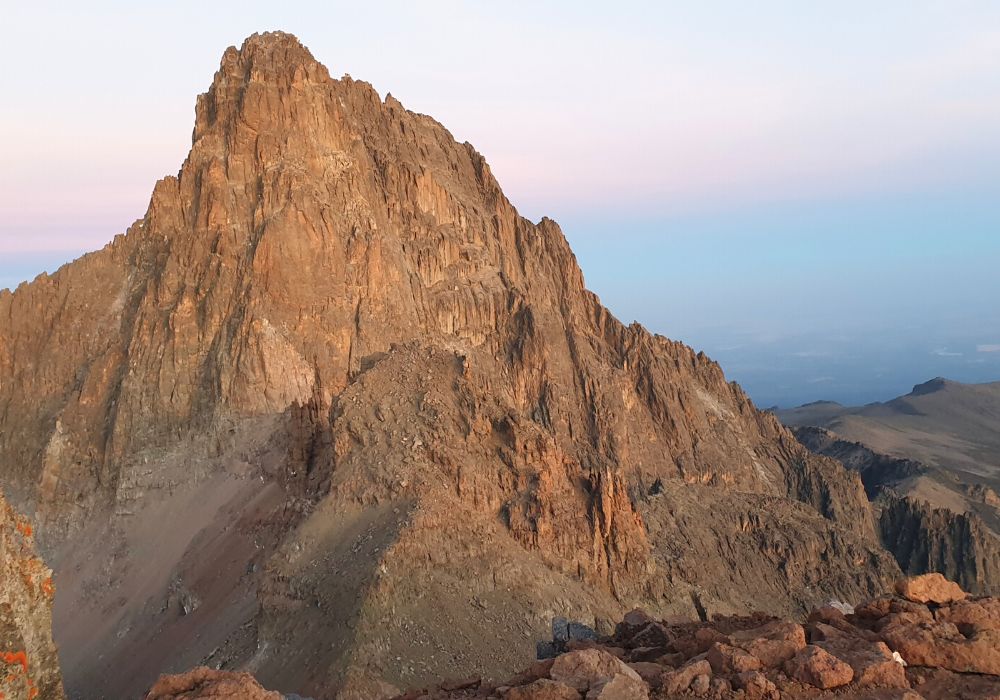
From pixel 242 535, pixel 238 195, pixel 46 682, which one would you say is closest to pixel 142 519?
pixel 242 535

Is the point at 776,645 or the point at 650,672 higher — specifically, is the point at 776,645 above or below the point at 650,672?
above

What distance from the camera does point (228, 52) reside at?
161 ft

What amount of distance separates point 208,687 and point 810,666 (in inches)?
360

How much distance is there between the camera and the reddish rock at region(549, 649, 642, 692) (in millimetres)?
13445

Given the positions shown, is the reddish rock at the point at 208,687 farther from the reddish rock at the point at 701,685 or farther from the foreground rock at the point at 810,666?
the reddish rock at the point at 701,685

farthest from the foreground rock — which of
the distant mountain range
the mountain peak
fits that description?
the mountain peak

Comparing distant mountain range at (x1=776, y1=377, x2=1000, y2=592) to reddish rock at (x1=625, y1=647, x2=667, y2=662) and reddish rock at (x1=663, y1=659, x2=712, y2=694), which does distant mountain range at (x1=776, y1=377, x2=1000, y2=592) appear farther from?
reddish rock at (x1=663, y1=659, x2=712, y2=694)

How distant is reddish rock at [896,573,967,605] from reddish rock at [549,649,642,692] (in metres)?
6.37

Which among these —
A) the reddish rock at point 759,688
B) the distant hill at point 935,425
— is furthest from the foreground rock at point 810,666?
the distant hill at point 935,425

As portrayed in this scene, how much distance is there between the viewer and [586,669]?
1370cm

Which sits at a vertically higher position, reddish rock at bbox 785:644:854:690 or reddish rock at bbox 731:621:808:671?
reddish rock at bbox 731:621:808:671

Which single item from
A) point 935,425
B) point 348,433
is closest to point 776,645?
point 348,433

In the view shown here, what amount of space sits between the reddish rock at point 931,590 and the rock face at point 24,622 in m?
16.4

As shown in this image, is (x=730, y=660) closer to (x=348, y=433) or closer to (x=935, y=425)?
(x=348, y=433)
